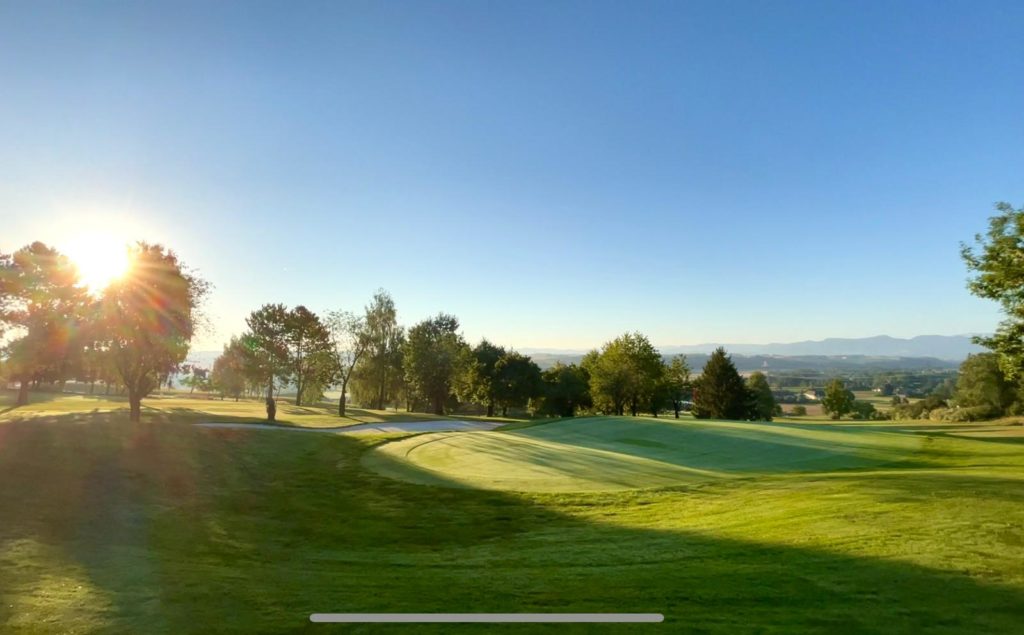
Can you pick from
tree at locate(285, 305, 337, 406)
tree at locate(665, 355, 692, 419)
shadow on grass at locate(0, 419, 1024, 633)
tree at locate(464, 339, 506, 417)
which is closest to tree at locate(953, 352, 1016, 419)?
tree at locate(665, 355, 692, 419)

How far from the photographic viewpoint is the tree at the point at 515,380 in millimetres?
75062

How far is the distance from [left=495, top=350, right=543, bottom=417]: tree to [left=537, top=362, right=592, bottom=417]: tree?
615 centimetres

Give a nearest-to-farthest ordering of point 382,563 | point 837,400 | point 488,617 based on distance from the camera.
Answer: point 488,617 < point 382,563 < point 837,400

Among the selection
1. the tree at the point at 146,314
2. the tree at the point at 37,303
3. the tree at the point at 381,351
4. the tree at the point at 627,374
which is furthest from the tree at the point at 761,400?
the tree at the point at 37,303

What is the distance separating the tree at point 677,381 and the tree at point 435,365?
31.7 m

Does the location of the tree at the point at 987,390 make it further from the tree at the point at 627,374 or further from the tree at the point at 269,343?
the tree at the point at 269,343

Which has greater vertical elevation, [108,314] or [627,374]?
[108,314]

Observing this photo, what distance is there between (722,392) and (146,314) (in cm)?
7317

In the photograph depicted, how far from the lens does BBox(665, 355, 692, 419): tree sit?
8756 centimetres

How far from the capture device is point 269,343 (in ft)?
231

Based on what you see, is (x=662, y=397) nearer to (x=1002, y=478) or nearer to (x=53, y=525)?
(x=1002, y=478)

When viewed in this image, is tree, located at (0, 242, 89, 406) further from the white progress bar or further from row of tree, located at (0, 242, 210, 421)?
the white progress bar

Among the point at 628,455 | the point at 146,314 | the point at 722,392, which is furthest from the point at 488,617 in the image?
the point at 722,392

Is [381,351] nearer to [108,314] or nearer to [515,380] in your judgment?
[515,380]
